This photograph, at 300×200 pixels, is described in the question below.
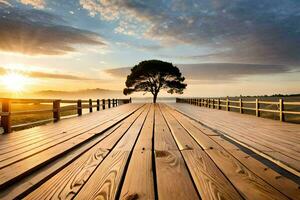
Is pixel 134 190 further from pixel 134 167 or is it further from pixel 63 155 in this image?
pixel 63 155

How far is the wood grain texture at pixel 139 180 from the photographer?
213cm

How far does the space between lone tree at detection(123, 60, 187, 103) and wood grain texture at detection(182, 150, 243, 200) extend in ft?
153

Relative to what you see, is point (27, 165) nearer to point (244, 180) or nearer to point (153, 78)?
point (244, 180)

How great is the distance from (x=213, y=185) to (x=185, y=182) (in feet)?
0.91

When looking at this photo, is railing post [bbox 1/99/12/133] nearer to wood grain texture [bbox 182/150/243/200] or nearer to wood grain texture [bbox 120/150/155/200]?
wood grain texture [bbox 120/150/155/200]

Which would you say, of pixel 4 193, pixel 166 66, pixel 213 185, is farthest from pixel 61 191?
pixel 166 66

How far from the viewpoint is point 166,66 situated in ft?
166

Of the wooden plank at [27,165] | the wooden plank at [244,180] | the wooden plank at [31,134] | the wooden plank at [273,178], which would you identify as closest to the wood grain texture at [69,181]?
the wooden plank at [27,165]

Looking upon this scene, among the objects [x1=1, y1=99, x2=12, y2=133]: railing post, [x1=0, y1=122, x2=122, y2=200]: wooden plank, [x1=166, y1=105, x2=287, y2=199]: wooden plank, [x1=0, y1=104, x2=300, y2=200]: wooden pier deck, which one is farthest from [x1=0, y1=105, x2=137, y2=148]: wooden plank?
[x1=166, y1=105, x2=287, y2=199]: wooden plank

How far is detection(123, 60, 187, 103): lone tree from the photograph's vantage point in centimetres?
5000

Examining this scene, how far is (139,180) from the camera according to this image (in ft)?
8.21

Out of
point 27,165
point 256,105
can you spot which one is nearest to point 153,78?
point 256,105

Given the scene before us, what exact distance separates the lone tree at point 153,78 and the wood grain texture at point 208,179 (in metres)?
46.5

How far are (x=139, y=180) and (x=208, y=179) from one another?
0.74 metres
